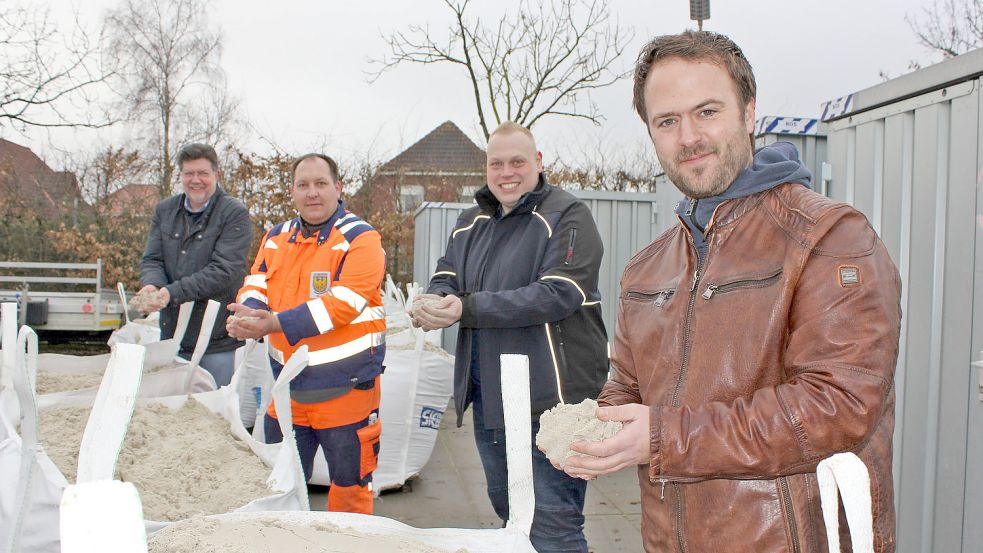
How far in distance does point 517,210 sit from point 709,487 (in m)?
1.76

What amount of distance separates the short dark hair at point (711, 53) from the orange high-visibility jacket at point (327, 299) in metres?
2.02

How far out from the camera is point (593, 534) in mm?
4156

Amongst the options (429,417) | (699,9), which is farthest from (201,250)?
(699,9)

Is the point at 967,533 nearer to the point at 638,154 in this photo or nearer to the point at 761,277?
the point at 761,277

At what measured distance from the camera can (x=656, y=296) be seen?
1622mm

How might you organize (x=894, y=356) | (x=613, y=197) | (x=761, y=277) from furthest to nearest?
(x=613, y=197)
(x=761, y=277)
(x=894, y=356)

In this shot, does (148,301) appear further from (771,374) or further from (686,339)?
(771,374)

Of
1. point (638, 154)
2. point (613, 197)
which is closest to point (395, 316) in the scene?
point (613, 197)

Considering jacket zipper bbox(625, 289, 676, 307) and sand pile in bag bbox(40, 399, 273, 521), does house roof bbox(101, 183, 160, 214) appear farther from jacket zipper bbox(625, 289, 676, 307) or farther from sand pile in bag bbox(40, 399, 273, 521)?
jacket zipper bbox(625, 289, 676, 307)

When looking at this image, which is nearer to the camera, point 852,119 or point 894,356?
point 894,356

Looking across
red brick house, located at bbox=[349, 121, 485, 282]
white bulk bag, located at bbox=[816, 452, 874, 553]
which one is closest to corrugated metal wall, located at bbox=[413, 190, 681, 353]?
white bulk bag, located at bbox=[816, 452, 874, 553]

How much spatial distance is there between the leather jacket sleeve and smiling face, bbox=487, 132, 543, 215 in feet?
5.75

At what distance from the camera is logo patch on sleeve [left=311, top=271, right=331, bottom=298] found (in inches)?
132

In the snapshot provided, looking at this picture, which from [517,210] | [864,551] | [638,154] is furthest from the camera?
[638,154]
